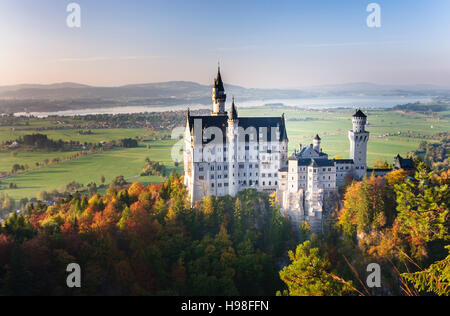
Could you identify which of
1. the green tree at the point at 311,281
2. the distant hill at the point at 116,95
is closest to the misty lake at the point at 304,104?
the distant hill at the point at 116,95

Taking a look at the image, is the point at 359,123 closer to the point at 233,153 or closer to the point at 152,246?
the point at 233,153

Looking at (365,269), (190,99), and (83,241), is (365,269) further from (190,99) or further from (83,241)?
(190,99)

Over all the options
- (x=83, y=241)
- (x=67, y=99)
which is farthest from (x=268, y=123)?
(x=67, y=99)

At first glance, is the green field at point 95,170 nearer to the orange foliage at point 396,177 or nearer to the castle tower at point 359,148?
the castle tower at point 359,148

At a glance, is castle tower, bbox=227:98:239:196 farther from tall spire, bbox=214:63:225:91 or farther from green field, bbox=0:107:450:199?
green field, bbox=0:107:450:199

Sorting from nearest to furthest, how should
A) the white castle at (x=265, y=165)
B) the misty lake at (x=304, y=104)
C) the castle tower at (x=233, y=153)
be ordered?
the white castle at (x=265, y=165) → the castle tower at (x=233, y=153) → the misty lake at (x=304, y=104)

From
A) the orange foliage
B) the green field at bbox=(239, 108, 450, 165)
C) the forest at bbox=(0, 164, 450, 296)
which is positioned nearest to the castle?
the forest at bbox=(0, 164, 450, 296)
